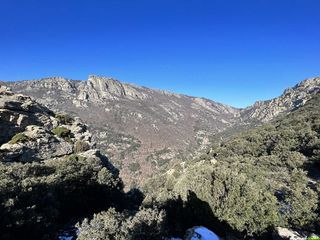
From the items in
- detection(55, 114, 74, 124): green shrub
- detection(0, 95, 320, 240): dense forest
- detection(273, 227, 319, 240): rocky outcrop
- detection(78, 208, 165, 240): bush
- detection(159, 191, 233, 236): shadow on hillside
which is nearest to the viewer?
detection(78, 208, 165, 240): bush

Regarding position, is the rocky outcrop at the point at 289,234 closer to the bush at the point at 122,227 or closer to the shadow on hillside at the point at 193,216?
the shadow on hillside at the point at 193,216

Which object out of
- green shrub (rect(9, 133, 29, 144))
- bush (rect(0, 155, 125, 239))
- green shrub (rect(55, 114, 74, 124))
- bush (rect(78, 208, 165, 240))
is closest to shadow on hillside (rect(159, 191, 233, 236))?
bush (rect(78, 208, 165, 240))

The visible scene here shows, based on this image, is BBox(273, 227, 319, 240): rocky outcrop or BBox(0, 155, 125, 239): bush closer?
BBox(0, 155, 125, 239): bush

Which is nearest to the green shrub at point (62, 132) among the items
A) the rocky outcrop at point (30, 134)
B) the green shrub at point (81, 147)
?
the rocky outcrop at point (30, 134)

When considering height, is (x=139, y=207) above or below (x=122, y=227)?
above

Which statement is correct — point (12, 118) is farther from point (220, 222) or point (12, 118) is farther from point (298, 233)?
point (298, 233)

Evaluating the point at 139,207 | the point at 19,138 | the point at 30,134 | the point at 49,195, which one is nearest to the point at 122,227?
the point at 49,195

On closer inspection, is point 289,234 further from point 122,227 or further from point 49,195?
point 49,195

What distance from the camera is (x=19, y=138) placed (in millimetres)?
41406

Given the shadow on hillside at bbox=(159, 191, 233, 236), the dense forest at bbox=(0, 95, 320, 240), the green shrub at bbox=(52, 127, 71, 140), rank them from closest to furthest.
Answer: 1. the dense forest at bbox=(0, 95, 320, 240)
2. the shadow on hillside at bbox=(159, 191, 233, 236)
3. the green shrub at bbox=(52, 127, 71, 140)

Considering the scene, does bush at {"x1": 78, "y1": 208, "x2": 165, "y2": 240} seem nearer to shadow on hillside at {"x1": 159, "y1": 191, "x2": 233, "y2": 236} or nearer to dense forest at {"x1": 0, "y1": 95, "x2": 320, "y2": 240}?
dense forest at {"x1": 0, "y1": 95, "x2": 320, "y2": 240}

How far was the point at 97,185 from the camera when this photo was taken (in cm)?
3559

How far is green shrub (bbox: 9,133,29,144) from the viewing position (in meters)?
40.7

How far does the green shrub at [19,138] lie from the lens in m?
40.7
